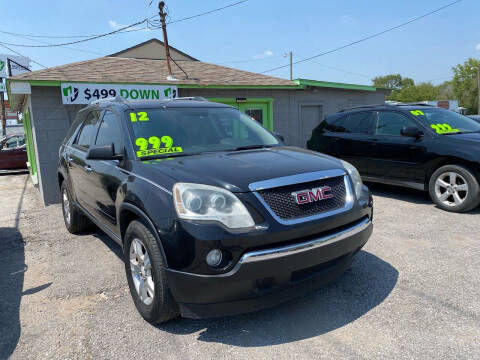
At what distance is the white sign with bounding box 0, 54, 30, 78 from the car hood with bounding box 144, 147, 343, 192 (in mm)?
24831

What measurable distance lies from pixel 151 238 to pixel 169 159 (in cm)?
80

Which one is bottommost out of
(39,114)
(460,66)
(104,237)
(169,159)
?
(104,237)

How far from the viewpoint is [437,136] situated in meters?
5.87

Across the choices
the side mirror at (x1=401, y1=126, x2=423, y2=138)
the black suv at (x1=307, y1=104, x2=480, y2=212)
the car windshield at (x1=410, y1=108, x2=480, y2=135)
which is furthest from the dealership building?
the side mirror at (x1=401, y1=126, x2=423, y2=138)

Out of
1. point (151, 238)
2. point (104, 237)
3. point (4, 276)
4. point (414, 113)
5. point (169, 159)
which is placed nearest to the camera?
point (151, 238)

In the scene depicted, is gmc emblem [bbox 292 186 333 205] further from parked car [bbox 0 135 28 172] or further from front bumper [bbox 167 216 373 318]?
parked car [bbox 0 135 28 172]

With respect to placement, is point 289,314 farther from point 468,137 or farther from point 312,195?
point 468,137

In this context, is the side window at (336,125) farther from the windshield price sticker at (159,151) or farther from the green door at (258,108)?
the windshield price sticker at (159,151)

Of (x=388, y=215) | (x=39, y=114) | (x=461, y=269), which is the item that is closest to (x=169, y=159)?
(x=461, y=269)

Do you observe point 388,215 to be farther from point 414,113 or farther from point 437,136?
point 414,113

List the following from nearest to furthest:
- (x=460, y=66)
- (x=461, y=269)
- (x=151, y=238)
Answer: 1. (x=151, y=238)
2. (x=461, y=269)
3. (x=460, y=66)

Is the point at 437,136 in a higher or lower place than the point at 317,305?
higher

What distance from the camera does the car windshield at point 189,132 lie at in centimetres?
336

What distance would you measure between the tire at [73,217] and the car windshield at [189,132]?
90.1 inches
